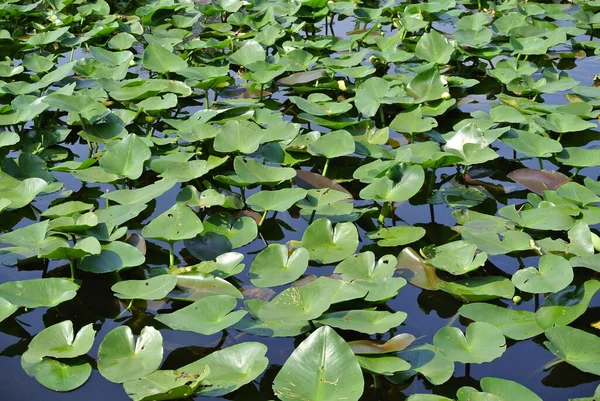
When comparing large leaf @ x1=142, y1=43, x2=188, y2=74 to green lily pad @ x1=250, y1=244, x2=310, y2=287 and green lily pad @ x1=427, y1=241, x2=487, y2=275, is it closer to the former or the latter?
green lily pad @ x1=250, y1=244, x2=310, y2=287

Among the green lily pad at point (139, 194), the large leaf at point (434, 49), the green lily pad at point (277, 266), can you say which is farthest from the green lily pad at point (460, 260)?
the large leaf at point (434, 49)

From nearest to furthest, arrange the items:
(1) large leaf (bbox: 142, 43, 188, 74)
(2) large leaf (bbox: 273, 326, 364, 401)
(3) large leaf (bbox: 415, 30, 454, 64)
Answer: (2) large leaf (bbox: 273, 326, 364, 401), (1) large leaf (bbox: 142, 43, 188, 74), (3) large leaf (bbox: 415, 30, 454, 64)

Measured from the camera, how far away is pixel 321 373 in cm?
122

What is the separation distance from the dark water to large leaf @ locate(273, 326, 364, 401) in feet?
0.55

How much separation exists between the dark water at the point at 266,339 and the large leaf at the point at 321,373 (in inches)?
6.6

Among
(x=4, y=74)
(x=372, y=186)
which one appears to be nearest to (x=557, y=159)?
(x=372, y=186)

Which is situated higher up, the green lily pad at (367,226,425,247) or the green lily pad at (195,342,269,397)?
the green lily pad at (195,342,269,397)

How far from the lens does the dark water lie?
1.40 m

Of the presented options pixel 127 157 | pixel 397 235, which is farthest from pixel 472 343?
pixel 127 157

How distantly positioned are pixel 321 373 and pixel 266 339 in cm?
33

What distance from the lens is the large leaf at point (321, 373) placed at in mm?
1206

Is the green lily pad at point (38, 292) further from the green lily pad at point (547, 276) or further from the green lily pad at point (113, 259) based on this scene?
the green lily pad at point (547, 276)

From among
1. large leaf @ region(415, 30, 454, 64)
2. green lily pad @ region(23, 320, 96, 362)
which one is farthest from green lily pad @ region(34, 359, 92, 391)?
large leaf @ region(415, 30, 454, 64)

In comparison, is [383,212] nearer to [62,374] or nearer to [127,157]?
[127,157]
